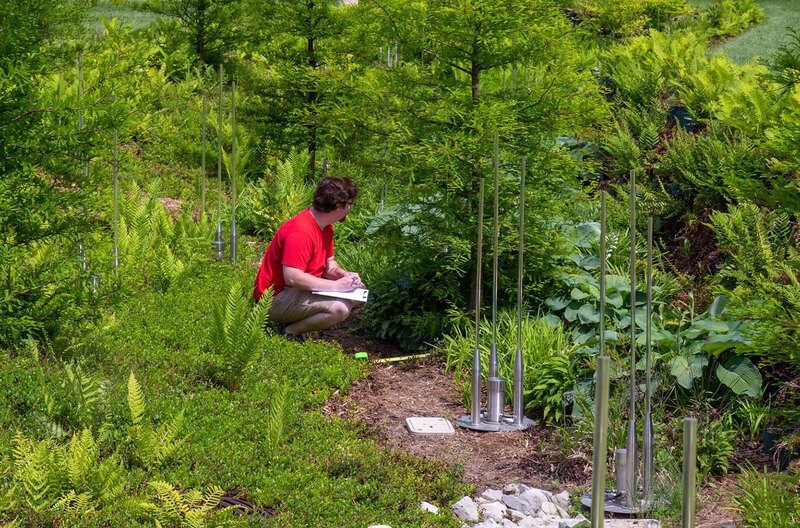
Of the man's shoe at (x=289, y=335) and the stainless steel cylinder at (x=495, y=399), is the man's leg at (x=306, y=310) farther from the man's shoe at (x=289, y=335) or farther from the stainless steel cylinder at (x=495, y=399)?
the stainless steel cylinder at (x=495, y=399)

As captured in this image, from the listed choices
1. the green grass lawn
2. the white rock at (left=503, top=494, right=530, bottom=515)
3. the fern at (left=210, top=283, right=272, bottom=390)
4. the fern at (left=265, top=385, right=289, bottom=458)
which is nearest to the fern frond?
the fern at (left=265, top=385, right=289, bottom=458)

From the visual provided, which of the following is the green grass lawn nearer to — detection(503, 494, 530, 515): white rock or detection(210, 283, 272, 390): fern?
detection(210, 283, 272, 390): fern

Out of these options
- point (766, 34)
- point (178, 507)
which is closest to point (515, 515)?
point (178, 507)

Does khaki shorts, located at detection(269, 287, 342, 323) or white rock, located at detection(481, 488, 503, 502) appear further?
khaki shorts, located at detection(269, 287, 342, 323)

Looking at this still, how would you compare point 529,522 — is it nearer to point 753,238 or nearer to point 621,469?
point 621,469

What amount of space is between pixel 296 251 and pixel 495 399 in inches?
72.2

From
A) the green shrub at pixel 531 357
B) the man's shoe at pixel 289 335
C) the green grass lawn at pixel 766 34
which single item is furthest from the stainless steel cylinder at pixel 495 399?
the green grass lawn at pixel 766 34

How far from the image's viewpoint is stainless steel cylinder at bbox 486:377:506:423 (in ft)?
19.2

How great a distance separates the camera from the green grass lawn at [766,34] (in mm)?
14766

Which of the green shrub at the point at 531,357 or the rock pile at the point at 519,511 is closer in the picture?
the rock pile at the point at 519,511

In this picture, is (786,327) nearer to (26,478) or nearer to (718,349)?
(718,349)

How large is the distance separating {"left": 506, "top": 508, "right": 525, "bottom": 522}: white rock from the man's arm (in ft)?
8.25

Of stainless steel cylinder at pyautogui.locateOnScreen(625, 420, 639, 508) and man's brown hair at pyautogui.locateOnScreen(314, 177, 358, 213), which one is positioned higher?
man's brown hair at pyautogui.locateOnScreen(314, 177, 358, 213)

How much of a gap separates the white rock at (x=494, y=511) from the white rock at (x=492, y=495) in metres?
0.07
